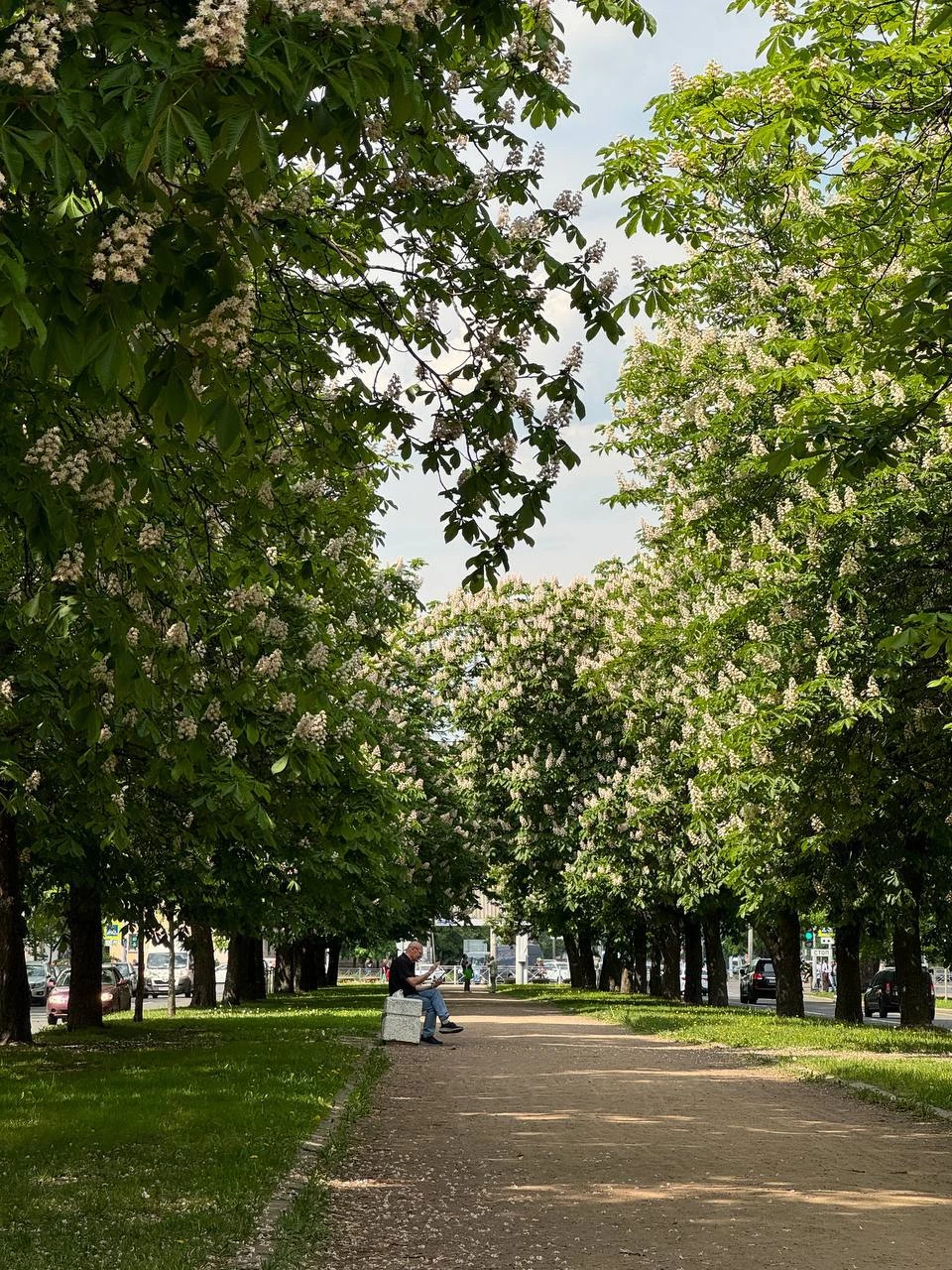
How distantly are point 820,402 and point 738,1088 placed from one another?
758cm

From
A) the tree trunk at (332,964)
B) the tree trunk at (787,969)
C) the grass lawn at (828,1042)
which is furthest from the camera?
the tree trunk at (332,964)

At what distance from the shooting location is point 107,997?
143 feet

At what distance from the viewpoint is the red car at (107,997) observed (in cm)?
4369

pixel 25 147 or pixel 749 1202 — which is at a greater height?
pixel 25 147

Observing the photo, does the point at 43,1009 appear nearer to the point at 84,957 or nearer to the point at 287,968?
the point at 287,968

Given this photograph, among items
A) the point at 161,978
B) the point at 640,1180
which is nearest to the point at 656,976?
the point at 161,978

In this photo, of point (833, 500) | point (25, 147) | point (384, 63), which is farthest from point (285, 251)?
A: point (833, 500)

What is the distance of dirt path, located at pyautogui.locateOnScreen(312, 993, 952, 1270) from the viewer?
752 cm

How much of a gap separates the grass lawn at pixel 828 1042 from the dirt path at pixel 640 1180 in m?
0.73

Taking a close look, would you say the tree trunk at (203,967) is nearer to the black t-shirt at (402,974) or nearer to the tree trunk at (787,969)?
the black t-shirt at (402,974)

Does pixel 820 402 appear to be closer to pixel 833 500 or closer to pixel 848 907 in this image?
pixel 833 500

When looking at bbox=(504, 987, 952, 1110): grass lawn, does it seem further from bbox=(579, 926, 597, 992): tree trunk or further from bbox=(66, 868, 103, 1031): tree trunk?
bbox=(579, 926, 597, 992): tree trunk

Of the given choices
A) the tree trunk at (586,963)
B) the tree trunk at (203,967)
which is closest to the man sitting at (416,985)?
the tree trunk at (203,967)

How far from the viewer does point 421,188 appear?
7.89 m
